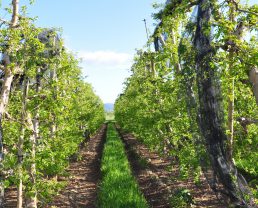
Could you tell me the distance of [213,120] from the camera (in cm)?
556

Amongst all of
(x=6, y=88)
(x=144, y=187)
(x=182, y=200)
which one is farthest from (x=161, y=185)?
(x=6, y=88)

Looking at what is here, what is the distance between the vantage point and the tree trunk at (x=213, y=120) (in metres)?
5.41

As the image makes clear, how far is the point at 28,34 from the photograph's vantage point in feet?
19.8

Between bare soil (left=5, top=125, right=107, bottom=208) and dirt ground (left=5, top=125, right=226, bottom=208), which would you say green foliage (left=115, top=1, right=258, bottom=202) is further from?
bare soil (left=5, top=125, right=107, bottom=208)

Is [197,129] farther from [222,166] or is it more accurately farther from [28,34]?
[28,34]

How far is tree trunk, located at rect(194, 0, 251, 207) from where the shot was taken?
5410 millimetres

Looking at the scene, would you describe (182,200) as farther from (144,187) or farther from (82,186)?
(82,186)

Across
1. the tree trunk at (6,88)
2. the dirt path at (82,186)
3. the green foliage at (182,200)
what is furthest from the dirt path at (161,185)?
the tree trunk at (6,88)

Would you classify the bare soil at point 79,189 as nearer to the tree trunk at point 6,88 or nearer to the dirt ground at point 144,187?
the dirt ground at point 144,187

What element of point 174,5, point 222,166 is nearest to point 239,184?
point 222,166

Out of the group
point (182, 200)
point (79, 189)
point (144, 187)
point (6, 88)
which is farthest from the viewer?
point (79, 189)

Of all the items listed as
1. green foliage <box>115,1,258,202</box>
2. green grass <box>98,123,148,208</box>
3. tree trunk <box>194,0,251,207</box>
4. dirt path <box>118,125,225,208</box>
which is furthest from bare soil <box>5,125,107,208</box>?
tree trunk <box>194,0,251,207</box>

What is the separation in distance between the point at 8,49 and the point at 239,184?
4.72m

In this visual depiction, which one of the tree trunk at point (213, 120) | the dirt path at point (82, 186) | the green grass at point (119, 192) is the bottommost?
the dirt path at point (82, 186)
